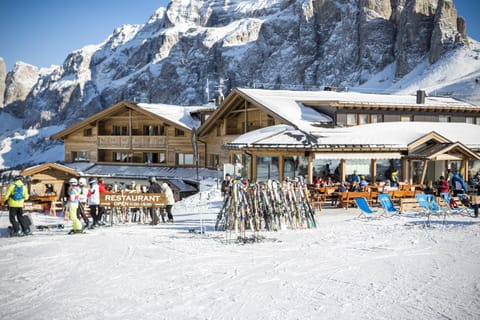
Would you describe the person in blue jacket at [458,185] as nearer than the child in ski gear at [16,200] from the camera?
No

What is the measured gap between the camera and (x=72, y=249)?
1073cm

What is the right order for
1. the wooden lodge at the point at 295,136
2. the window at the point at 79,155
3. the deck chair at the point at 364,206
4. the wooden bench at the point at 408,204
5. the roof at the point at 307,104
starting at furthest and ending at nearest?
the window at the point at 79,155
the roof at the point at 307,104
the wooden lodge at the point at 295,136
the wooden bench at the point at 408,204
the deck chair at the point at 364,206

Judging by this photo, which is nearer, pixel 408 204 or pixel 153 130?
pixel 408 204

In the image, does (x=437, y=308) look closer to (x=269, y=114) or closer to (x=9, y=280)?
(x=9, y=280)

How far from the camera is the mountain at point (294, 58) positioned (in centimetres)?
9919

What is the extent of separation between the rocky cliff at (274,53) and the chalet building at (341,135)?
194 feet

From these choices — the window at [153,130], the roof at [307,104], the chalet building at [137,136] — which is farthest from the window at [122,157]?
the roof at [307,104]

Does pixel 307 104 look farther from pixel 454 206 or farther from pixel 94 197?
pixel 94 197

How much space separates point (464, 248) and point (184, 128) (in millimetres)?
26124

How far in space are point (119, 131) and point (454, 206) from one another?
1087 inches

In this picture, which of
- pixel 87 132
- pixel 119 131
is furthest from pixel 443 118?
pixel 87 132

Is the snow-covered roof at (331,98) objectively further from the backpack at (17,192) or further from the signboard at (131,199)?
the backpack at (17,192)

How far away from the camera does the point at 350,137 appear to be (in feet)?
71.6

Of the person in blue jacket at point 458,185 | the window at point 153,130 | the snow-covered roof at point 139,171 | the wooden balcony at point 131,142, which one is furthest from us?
the window at point 153,130
